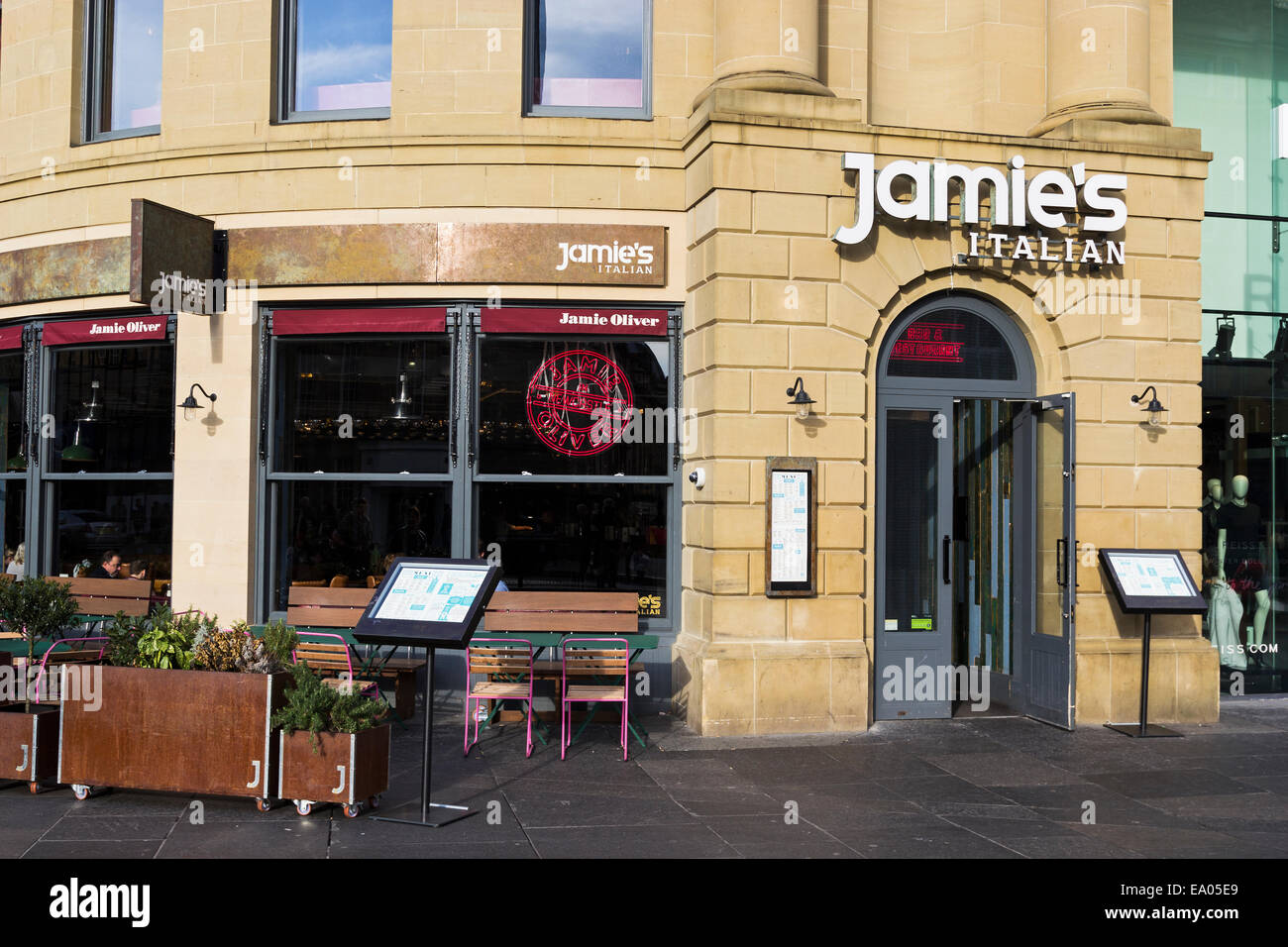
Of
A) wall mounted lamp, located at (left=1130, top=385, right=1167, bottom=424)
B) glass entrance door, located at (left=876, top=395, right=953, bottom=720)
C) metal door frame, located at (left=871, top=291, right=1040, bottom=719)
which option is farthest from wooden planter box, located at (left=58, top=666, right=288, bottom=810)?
wall mounted lamp, located at (left=1130, top=385, right=1167, bottom=424)

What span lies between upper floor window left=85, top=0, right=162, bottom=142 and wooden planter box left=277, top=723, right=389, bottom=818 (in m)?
8.14

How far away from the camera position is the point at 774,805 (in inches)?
318

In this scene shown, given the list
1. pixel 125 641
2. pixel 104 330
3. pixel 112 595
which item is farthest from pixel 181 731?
pixel 104 330

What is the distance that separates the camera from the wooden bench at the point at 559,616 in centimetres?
1047

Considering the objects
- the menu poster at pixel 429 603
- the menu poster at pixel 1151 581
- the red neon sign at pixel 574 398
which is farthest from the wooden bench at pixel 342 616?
the menu poster at pixel 1151 581

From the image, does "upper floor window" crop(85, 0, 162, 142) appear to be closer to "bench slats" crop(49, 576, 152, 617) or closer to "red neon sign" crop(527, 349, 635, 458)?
"bench slats" crop(49, 576, 152, 617)

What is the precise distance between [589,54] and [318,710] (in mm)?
7377

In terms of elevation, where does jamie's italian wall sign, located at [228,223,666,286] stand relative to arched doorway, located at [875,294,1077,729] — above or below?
above

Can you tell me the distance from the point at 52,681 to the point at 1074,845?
6796 mm

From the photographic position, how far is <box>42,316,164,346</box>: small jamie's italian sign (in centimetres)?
1204

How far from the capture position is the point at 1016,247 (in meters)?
11.3

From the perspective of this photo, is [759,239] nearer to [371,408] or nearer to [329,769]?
[371,408]
